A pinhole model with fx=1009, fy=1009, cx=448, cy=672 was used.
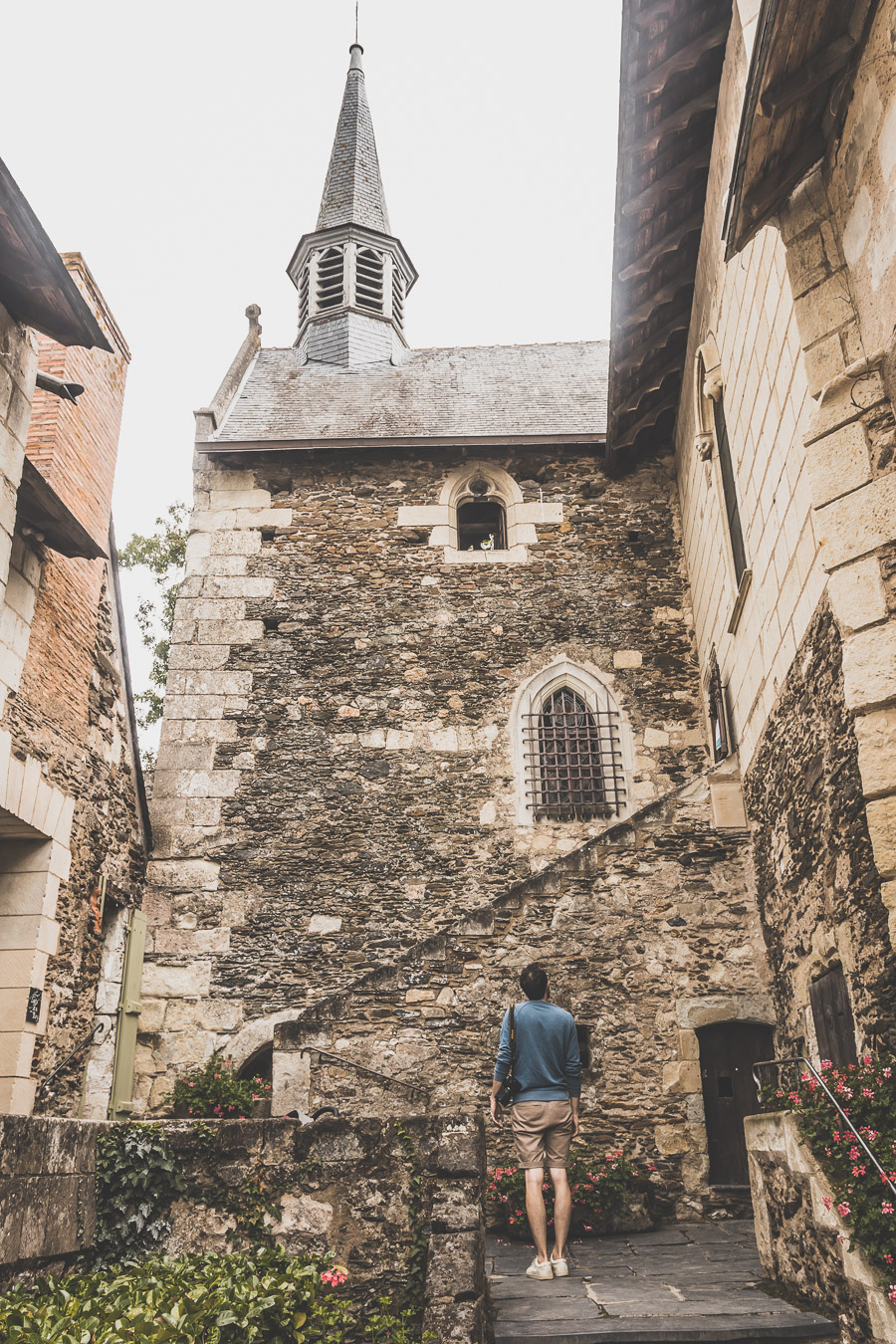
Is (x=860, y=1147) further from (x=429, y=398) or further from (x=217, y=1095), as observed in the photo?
(x=429, y=398)

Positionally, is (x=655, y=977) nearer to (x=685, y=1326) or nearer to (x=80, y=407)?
(x=685, y=1326)

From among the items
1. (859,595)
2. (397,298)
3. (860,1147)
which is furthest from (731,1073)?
(397,298)

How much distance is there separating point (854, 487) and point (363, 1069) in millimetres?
4941

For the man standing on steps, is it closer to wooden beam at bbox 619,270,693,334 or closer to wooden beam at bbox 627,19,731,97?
wooden beam at bbox 619,270,693,334

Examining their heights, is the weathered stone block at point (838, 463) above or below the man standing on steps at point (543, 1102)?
above

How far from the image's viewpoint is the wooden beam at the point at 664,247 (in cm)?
793

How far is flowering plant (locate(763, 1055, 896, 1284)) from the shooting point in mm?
3432

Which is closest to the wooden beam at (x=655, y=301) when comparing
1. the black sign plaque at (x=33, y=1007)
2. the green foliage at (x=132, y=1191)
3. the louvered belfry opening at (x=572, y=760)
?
the louvered belfry opening at (x=572, y=760)

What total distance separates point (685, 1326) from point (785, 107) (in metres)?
4.80

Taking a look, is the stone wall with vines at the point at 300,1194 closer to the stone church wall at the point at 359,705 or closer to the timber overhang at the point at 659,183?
the stone church wall at the point at 359,705

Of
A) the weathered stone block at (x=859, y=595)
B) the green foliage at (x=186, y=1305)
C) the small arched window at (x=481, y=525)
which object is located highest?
the small arched window at (x=481, y=525)

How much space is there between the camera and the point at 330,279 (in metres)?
16.0

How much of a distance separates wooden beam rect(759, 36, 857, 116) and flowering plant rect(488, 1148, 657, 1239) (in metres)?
5.85

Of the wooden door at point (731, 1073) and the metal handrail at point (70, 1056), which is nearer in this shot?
the metal handrail at point (70, 1056)
